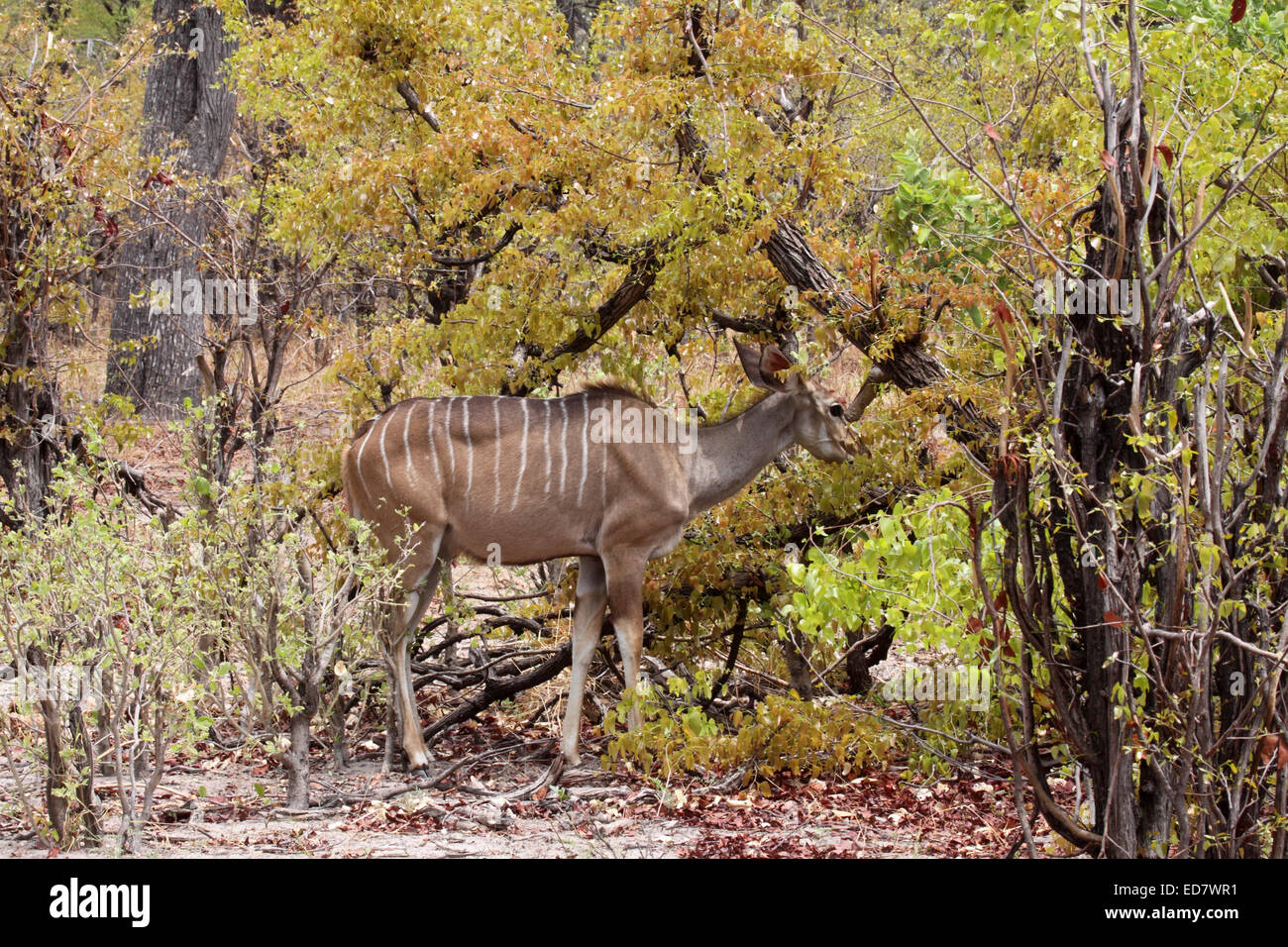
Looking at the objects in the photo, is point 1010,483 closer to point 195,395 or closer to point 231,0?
point 231,0

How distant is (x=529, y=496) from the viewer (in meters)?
6.31

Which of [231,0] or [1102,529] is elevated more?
[231,0]

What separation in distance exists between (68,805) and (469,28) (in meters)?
4.44

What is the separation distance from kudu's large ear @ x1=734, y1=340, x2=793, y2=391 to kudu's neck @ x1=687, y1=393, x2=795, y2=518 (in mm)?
68

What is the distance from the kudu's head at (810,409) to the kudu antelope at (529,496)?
0.47 m

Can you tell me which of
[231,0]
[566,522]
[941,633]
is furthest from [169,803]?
[231,0]

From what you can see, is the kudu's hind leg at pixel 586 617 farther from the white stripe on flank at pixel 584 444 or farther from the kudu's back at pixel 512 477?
the white stripe on flank at pixel 584 444

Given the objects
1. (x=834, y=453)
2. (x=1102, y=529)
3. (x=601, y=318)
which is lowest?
(x=1102, y=529)

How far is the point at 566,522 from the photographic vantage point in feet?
20.8

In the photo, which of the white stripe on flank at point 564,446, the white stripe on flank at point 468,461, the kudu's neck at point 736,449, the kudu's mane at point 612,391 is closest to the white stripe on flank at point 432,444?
the white stripe on flank at point 468,461

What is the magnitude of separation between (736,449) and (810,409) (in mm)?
424

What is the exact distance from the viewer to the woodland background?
352 cm

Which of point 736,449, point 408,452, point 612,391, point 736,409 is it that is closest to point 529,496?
point 408,452

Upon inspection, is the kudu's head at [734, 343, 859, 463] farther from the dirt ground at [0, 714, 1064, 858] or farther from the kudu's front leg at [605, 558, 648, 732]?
the dirt ground at [0, 714, 1064, 858]
